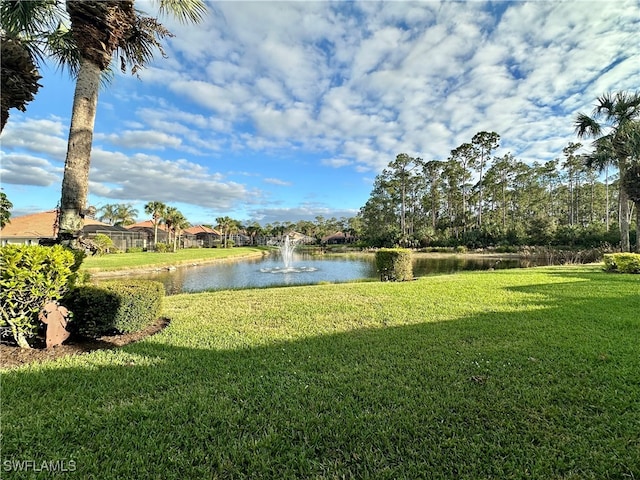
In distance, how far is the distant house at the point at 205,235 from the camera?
197ft

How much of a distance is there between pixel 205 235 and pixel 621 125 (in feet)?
195

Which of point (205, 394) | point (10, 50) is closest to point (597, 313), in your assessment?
point (205, 394)

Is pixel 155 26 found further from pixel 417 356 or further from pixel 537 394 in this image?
pixel 537 394

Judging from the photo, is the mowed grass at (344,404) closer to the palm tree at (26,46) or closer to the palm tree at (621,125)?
the palm tree at (26,46)

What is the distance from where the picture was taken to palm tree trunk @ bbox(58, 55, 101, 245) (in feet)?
14.2

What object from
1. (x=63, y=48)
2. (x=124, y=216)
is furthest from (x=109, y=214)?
(x=63, y=48)

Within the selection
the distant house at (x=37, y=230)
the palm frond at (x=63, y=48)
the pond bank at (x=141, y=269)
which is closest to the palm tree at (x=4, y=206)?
the distant house at (x=37, y=230)


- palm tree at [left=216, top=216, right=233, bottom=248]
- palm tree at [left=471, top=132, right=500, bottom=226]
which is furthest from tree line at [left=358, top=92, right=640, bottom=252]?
palm tree at [left=216, top=216, right=233, bottom=248]

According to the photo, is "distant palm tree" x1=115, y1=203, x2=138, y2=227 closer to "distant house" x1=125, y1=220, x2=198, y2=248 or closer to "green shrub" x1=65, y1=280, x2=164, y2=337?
"distant house" x1=125, y1=220, x2=198, y2=248

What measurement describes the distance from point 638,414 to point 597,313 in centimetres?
392

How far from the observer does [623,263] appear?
35.3ft

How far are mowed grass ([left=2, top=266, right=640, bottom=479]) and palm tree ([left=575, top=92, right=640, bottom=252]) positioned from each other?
16.2 meters

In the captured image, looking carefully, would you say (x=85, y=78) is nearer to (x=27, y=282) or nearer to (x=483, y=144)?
(x=27, y=282)

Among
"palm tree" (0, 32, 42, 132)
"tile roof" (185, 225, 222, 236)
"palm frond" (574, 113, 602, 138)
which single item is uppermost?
"palm frond" (574, 113, 602, 138)
